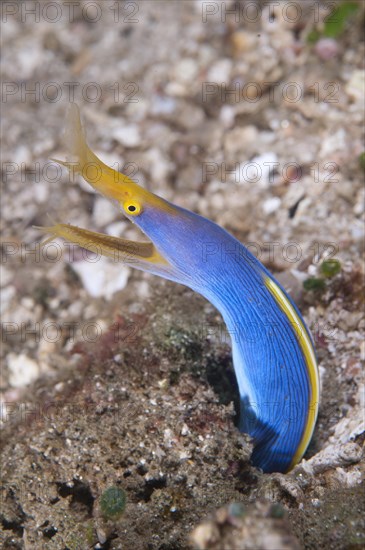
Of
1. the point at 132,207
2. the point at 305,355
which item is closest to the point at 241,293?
the point at 305,355

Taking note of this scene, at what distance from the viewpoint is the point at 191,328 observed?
3422 mm

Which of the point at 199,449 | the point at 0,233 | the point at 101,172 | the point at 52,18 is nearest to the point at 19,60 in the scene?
the point at 52,18

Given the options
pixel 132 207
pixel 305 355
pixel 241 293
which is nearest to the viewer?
pixel 132 207

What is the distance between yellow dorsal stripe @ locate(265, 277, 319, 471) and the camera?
2881 mm

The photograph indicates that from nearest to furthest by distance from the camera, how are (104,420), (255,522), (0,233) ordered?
(255,522), (104,420), (0,233)

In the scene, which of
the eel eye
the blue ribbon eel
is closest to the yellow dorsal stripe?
the blue ribbon eel

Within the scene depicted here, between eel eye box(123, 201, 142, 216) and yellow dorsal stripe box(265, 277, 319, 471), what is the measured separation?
2.85 feet

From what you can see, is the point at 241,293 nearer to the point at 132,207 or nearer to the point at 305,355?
the point at 305,355

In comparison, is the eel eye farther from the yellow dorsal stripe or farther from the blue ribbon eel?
the yellow dorsal stripe

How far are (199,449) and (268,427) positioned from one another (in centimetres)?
53

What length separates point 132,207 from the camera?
2.63 metres

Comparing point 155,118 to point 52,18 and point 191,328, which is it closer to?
point 52,18

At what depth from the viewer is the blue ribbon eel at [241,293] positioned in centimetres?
265

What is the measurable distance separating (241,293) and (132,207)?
804 mm
